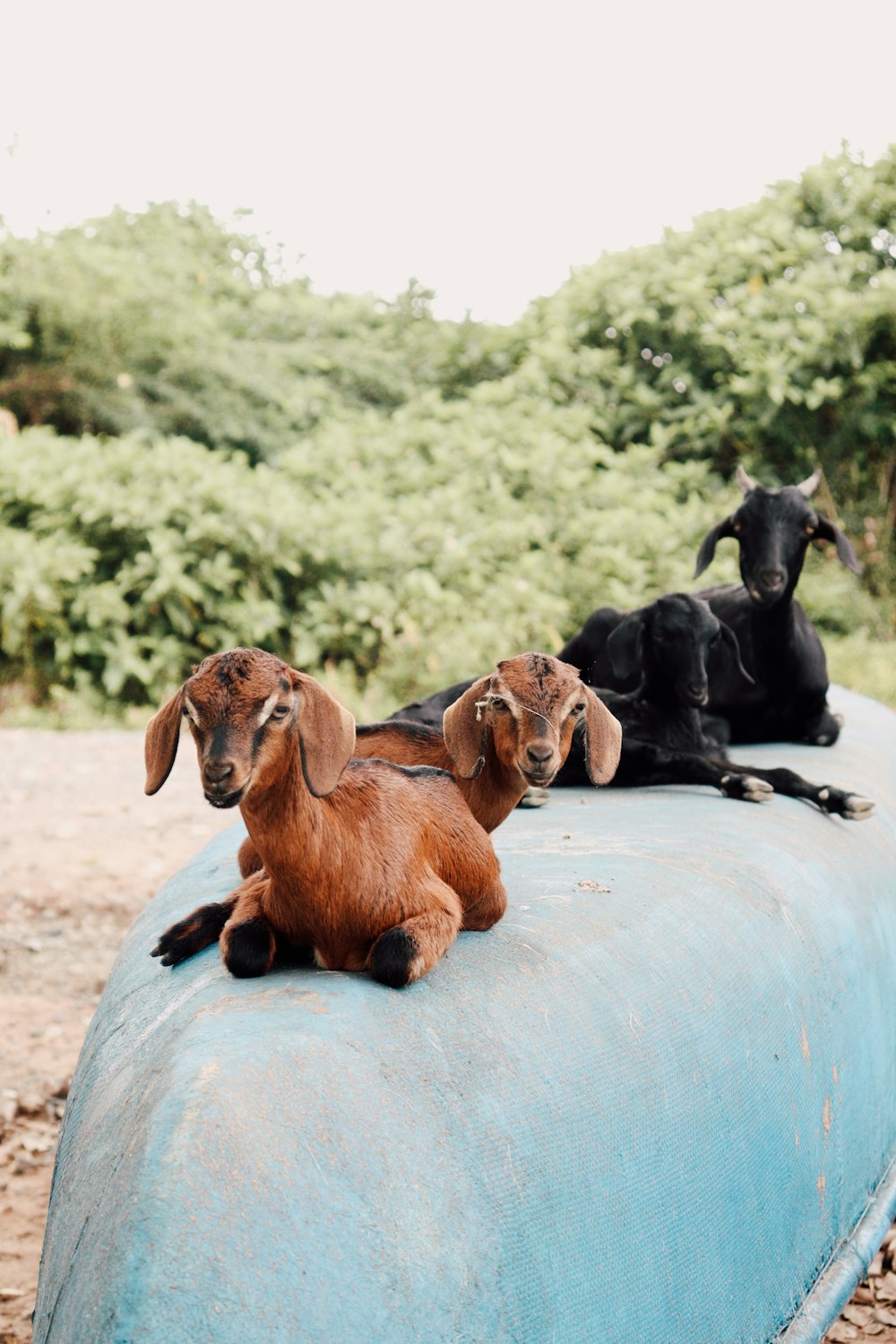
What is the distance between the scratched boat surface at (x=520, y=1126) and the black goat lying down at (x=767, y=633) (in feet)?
4.26

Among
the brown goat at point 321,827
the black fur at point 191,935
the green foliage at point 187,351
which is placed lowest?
the black fur at point 191,935

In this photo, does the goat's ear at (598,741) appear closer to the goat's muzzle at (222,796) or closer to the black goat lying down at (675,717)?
the goat's muzzle at (222,796)

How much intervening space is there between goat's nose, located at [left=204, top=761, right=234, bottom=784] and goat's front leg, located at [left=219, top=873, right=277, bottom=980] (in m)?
0.42

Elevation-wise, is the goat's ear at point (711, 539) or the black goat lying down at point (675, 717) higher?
the goat's ear at point (711, 539)

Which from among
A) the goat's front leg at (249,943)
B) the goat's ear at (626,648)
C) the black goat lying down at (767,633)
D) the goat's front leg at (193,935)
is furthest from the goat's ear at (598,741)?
the black goat lying down at (767,633)

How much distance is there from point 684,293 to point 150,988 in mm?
10741

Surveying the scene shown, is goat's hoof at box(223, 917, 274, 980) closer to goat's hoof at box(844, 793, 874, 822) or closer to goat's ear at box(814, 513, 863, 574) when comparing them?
goat's hoof at box(844, 793, 874, 822)

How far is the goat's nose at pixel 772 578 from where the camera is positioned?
4.29 m

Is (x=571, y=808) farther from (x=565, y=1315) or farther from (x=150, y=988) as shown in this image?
(x=565, y=1315)

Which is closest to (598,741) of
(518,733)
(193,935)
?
(518,733)

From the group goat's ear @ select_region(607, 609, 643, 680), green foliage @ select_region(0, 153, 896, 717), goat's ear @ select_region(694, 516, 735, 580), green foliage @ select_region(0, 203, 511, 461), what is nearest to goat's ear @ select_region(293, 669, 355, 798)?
goat's ear @ select_region(607, 609, 643, 680)

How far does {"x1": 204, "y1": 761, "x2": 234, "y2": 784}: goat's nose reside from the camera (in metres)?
1.67

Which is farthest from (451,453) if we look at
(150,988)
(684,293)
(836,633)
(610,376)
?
(150,988)

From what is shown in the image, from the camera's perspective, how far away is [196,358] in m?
13.4
